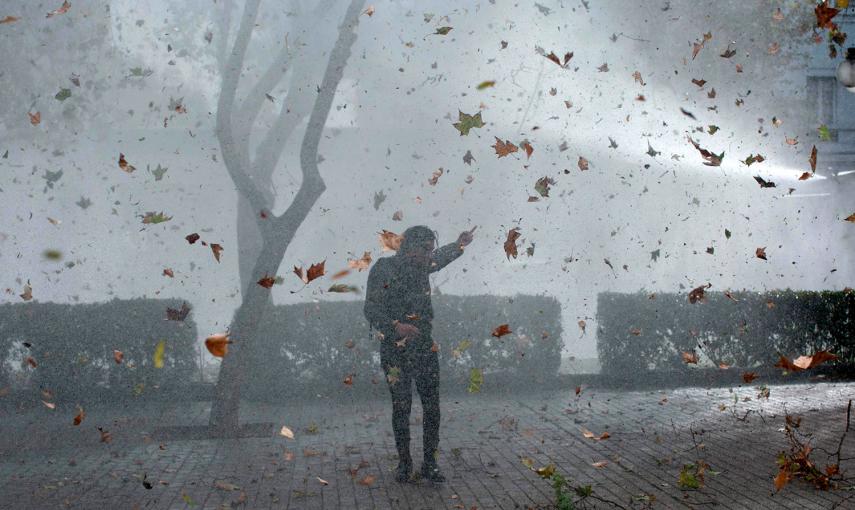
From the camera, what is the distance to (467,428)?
10.1 m

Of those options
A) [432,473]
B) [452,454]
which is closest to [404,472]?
[432,473]

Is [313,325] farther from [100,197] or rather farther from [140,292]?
[100,197]

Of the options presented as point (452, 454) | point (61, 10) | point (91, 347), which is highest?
point (61, 10)

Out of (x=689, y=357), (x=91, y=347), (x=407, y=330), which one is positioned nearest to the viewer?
(x=407, y=330)

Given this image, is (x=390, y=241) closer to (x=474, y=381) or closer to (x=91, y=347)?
(x=474, y=381)

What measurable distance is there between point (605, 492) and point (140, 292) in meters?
20.9

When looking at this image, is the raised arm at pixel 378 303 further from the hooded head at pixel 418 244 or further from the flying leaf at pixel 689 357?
the flying leaf at pixel 689 357

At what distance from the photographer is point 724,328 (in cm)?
1378

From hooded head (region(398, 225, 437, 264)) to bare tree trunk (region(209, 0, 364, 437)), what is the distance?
3258mm

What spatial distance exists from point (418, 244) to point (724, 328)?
800 centimetres

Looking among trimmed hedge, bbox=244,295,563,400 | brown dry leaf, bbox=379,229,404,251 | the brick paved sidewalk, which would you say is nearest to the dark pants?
the brick paved sidewalk

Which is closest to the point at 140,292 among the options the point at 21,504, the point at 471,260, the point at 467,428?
the point at 471,260

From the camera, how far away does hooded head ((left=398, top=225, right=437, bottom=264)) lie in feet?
23.5

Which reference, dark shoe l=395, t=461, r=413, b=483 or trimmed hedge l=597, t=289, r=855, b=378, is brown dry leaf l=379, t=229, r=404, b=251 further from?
trimmed hedge l=597, t=289, r=855, b=378
